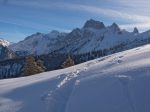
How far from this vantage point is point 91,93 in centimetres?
1562

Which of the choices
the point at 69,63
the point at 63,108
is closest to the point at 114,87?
the point at 63,108

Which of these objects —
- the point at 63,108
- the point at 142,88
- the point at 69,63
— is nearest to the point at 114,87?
the point at 142,88

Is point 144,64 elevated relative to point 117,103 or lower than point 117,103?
elevated

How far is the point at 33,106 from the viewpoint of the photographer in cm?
1555

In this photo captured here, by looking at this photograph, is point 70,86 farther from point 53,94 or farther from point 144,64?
point 144,64

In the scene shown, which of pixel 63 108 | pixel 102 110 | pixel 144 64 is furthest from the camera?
pixel 144 64

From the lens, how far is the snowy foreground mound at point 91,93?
14.2m

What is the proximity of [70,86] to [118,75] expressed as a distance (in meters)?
2.18

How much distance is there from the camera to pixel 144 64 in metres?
17.6

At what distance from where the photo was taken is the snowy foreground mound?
1421 centimetres

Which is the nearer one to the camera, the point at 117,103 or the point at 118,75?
the point at 117,103

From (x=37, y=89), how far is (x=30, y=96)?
3.38 ft

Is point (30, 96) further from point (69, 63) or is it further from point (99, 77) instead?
point (69, 63)

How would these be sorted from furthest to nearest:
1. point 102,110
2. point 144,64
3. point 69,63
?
point 69,63, point 144,64, point 102,110
